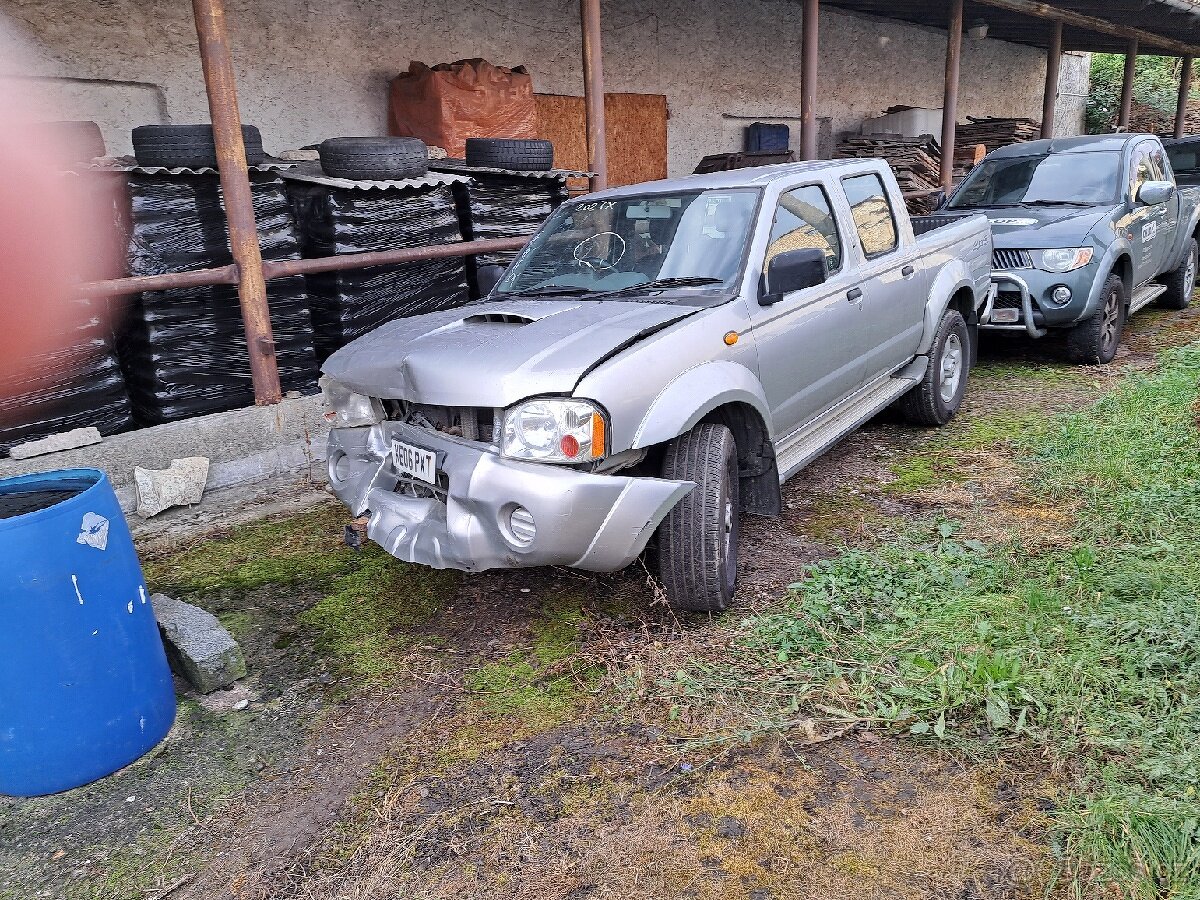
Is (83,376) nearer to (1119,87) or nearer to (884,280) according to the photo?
(884,280)

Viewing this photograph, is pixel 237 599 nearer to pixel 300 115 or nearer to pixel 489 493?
pixel 489 493

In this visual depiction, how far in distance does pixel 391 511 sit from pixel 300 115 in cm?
595

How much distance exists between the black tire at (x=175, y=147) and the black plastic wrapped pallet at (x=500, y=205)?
1.74 metres

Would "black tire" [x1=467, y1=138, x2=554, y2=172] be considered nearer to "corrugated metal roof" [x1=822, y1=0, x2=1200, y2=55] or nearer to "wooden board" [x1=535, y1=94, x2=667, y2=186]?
"wooden board" [x1=535, y1=94, x2=667, y2=186]

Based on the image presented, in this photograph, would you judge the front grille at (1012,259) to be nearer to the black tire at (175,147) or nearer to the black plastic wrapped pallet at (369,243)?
the black plastic wrapped pallet at (369,243)

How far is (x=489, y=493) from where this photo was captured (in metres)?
3.07

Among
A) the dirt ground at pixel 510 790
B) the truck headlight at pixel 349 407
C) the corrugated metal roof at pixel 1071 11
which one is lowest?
the dirt ground at pixel 510 790

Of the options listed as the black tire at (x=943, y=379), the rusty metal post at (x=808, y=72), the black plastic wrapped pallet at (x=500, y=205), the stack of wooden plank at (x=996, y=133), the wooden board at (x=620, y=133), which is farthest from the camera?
the stack of wooden plank at (x=996, y=133)

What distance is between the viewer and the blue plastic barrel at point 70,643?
104 inches

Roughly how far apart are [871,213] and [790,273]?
167 centimetres

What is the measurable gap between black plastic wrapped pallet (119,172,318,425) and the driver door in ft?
11.2

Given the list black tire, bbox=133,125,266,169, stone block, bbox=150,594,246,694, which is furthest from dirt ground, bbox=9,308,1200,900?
black tire, bbox=133,125,266,169

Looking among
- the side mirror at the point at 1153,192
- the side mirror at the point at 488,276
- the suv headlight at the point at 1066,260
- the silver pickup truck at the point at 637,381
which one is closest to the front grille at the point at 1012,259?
the suv headlight at the point at 1066,260

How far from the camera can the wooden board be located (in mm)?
10297
